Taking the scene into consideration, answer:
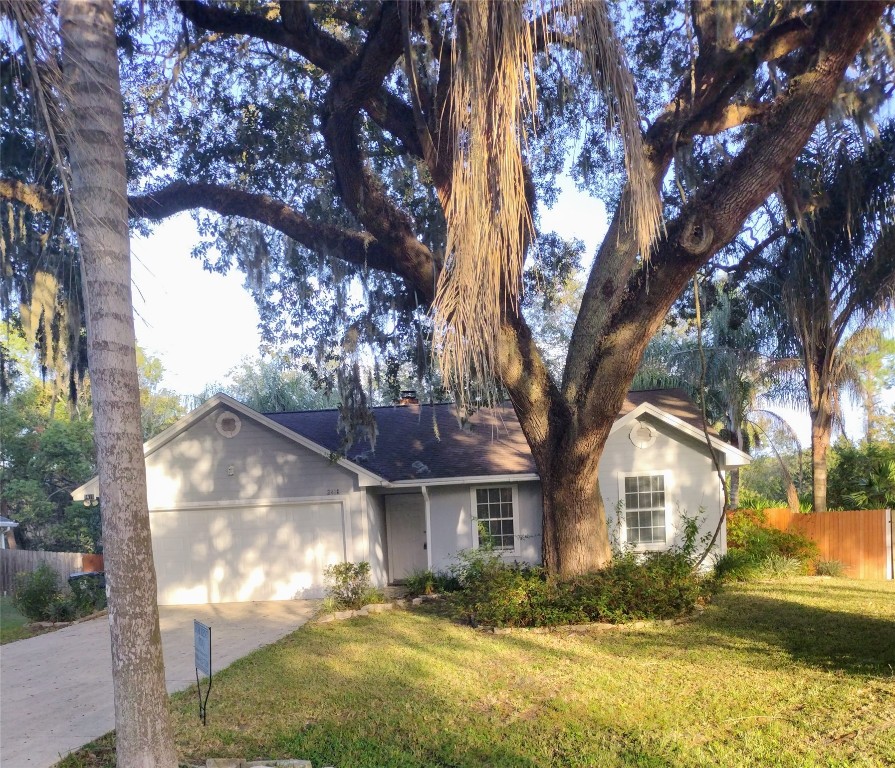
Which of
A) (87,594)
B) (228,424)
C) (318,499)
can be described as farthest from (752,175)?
(87,594)

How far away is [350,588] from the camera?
14.0m

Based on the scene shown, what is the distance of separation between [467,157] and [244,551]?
12876mm

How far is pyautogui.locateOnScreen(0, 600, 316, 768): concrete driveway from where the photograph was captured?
23.3 ft

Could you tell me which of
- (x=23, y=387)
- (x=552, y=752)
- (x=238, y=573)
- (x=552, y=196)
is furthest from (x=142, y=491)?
(x=23, y=387)

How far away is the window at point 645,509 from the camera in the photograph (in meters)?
16.3

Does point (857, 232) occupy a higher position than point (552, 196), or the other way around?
point (552, 196)

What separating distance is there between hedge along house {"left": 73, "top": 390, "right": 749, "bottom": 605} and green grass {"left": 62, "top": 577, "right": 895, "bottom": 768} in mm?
4589

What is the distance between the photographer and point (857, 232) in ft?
43.9

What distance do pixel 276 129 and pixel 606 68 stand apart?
27.5ft

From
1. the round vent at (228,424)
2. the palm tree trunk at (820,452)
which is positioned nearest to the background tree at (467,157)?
the round vent at (228,424)

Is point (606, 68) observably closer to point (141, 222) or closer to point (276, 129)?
point (276, 129)

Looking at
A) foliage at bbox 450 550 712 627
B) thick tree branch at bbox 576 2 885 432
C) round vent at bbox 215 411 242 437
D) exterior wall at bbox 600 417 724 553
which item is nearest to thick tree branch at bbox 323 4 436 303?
thick tree branch at bbox 576 2 885 432

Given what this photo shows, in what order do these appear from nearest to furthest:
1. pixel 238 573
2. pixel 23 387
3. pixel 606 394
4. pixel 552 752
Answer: pixel 552 752 → pixel 606 394 → pixel 238 573 → pixel 23 387

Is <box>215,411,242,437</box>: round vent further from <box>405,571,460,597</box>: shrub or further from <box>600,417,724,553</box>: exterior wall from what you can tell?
<box>600,417,724,553</box>: exterior wall
